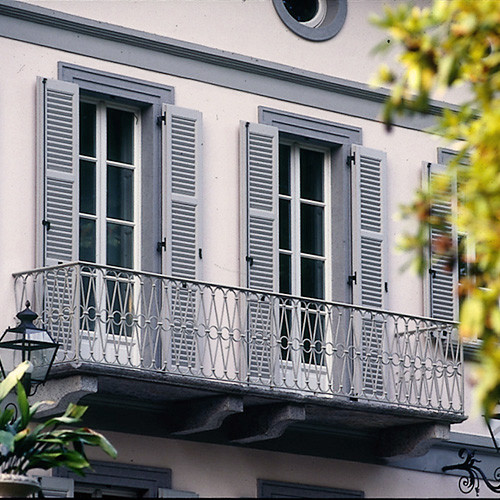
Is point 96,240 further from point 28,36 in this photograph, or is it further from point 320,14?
point 320,14

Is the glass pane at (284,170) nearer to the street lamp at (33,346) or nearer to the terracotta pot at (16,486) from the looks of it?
the street lamp at (33,346)

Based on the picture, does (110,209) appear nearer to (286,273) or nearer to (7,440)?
(286,273)

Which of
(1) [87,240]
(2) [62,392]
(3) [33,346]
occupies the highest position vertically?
(1) [87,240]

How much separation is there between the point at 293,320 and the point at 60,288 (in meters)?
2.19

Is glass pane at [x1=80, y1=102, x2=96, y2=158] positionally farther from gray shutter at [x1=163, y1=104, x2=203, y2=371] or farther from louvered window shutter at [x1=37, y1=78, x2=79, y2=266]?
gray shutter at [x1=163, y1=104, x2=203, y2=371]

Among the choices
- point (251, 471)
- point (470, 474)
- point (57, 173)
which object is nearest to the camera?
point (57, 173)

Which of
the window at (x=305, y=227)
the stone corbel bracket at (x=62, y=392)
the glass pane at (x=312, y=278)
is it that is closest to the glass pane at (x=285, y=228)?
the window at (x=305, y=227)

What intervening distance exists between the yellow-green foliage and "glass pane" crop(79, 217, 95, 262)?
8202 mm

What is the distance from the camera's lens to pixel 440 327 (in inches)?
651

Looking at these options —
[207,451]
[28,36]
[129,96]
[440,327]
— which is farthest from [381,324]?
[28,36]

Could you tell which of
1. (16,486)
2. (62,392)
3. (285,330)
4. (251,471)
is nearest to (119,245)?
(285,330)

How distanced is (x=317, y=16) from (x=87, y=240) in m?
3.47

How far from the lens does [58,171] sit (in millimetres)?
14820

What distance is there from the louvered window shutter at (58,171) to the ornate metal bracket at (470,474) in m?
4.45
